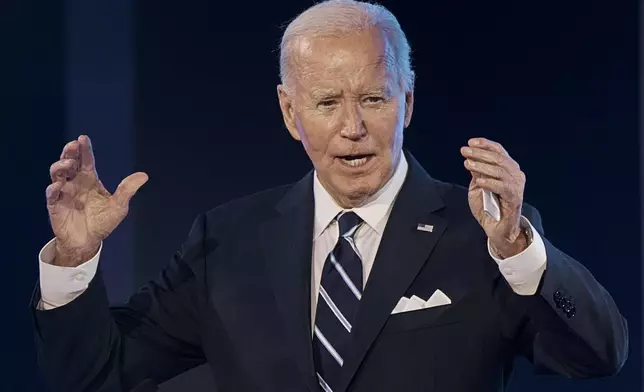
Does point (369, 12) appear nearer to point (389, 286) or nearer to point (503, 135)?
point (389, 286)

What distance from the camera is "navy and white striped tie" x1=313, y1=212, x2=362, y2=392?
1.84m

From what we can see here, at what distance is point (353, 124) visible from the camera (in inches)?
72.1

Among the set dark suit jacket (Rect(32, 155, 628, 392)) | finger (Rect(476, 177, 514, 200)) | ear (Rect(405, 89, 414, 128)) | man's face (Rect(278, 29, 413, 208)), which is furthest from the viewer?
ear (Rect(405, 89, 414, 128))

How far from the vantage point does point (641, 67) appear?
2.50 metres

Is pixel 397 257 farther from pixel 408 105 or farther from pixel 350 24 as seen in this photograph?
pixel 350 24

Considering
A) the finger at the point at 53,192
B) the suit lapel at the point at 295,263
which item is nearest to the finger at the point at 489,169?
the suit lapel at the point at 295,263

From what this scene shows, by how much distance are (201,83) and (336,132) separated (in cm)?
77

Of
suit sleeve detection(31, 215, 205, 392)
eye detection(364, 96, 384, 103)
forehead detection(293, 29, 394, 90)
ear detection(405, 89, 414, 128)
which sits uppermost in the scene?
forehead detection(293, 29, 394, 90)

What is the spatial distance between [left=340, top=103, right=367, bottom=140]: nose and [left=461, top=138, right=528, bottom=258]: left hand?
253 mm

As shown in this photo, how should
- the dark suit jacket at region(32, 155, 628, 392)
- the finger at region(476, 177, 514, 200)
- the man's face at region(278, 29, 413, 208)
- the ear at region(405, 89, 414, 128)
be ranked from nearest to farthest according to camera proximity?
the finger at region(476, 177, 514, 200) < the dark suit jacket at region(32, 155, 628, 392) < the man's face at region(278, 29, 413, 208) < the ear at region(405, 89, 414, 128)

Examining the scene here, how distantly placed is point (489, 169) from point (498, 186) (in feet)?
0.10

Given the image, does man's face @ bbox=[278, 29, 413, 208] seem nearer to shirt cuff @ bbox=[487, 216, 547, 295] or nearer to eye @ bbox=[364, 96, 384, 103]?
eye @ bbox=[364, 96, 384, 103]

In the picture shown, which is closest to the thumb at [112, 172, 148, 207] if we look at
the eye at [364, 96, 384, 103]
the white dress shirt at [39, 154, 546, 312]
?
the white dress shirt at [39, 154, 546, 312]

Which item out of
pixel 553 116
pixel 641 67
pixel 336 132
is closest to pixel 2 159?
pixel 336 132
